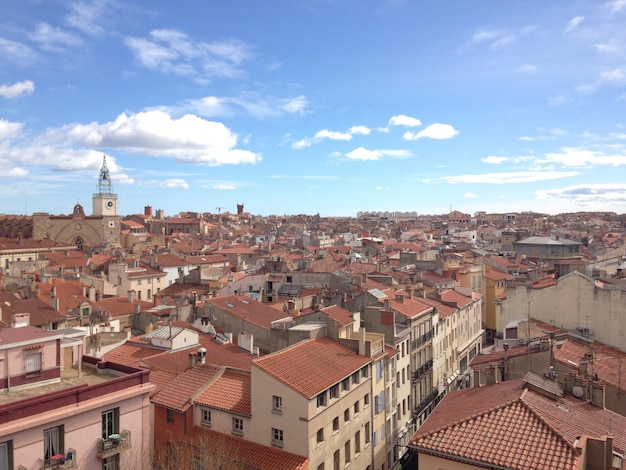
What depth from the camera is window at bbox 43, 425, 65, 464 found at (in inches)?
663

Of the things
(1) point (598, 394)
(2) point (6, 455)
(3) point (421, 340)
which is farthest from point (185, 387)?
(3) point (421, 340)

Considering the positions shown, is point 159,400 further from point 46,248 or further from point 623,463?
point 46,248

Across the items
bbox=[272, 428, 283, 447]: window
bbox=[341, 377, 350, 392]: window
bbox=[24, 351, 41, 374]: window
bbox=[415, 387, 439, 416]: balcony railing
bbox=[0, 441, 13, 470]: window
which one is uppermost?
bbox=[24, 351, 41, 374]: window

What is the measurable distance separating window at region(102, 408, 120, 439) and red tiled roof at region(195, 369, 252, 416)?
15.9 ft

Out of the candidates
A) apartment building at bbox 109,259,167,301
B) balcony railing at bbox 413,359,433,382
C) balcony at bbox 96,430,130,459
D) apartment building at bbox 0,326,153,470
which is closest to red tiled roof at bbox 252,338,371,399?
apartment building at bbox 0,326,153,470

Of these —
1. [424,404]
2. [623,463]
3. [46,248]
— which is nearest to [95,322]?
[424,404]

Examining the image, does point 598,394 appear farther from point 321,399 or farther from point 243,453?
point 243,453

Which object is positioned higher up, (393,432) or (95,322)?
(95,322)

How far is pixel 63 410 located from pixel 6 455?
74.4 inches

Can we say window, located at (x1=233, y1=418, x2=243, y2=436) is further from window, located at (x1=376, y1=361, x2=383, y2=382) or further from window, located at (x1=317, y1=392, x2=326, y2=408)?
window, located at (x1=376, y1=361, x2=383, y2=382)

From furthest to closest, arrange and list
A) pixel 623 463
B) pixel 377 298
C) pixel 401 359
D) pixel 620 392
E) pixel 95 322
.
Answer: pixel 95 322
pixel 377 298
pixel 401 359
pixel 620 392
pixel 623 463

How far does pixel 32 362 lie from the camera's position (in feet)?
62.7

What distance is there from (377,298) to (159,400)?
682 inches

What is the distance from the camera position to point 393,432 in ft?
103
